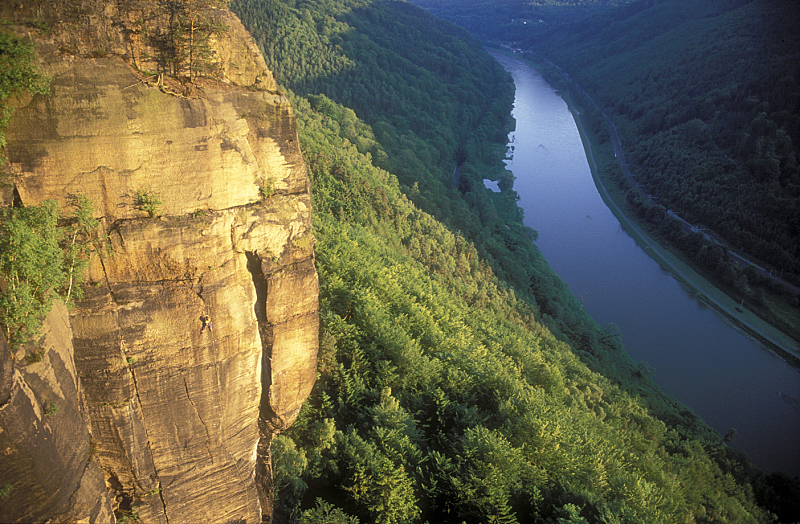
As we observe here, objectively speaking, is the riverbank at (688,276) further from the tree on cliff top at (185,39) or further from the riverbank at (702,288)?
the tree on cliff top at (185,39)

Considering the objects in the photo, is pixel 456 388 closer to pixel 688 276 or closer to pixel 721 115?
pixel 688 276

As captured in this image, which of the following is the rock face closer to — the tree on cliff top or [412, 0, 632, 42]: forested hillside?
the tree on cliff top

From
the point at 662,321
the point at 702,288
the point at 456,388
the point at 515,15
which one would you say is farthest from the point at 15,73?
the point at 515,15

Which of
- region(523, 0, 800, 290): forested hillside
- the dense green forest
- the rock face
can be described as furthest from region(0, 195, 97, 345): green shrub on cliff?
region(523, 0, 800, 290): forested hillside

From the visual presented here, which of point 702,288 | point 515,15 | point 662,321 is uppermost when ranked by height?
point 515,15

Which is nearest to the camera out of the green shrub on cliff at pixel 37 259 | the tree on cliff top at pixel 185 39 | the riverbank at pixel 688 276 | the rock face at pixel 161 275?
the green shrub on cliff at pixel 37 259

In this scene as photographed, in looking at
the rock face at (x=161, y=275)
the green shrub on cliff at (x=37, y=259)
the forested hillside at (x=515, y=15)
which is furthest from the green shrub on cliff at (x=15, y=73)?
the forested hillside at (x=515, y=15)
